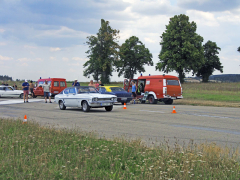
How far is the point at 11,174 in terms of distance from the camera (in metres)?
5.03

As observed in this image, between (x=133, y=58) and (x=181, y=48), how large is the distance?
3013cm

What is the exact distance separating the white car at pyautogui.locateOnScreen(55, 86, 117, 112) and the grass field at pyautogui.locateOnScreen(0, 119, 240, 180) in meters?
9.58

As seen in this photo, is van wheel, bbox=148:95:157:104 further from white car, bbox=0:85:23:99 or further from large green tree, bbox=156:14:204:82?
large green tree, bbox=156:14:204:82

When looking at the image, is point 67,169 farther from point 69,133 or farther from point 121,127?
point 121,127

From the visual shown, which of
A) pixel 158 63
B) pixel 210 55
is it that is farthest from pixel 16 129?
pixel 210 55

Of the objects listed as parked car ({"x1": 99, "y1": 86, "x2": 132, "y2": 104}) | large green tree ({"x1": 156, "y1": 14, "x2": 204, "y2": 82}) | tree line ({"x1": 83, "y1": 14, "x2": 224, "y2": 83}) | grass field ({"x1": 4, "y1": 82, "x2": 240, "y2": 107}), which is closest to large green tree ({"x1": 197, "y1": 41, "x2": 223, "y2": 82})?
tree line ({"x1": 83, "y1": 14, "x2": 224, "y2": 83})

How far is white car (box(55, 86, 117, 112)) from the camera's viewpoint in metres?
17.2

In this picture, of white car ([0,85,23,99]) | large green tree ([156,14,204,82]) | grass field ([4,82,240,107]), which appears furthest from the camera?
large green tree ([156,14,204,82])

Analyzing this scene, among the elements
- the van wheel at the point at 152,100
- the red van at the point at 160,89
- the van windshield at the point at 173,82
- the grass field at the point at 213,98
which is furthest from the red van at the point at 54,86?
the van windshield at the point at 173,82

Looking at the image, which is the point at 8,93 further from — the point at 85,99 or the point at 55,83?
the point at 85,99

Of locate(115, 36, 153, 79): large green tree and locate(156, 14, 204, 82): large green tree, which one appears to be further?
locate(115, 36, 153, 79): large green tree

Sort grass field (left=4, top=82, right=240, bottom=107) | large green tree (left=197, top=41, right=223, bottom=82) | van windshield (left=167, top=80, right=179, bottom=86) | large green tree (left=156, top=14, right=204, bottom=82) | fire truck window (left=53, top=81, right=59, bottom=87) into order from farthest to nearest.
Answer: large green tree (left=197, top=41, right=223, bottom=82) < large green tree (left=156, top=14, right=204, bottom=82) < fire truck window (left=53, top=81, right=59, bottom=87) < van windshield (left=167, top=80, right=179, bottom=86) < grass field (left=4, top=82, right=240, bottom=107)

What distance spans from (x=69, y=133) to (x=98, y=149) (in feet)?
7.68

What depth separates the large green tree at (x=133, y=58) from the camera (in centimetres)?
9275
